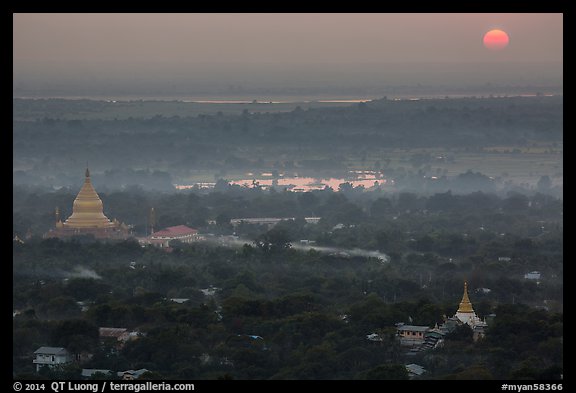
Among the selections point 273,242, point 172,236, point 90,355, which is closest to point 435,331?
point 90,355

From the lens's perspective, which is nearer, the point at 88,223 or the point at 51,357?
the point at 51,357

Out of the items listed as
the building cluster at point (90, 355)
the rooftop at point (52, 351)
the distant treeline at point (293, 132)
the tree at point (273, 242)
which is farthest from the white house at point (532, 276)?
the distant treeline at point (293, 132)

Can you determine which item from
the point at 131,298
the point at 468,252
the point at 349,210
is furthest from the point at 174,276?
the point at 349,210

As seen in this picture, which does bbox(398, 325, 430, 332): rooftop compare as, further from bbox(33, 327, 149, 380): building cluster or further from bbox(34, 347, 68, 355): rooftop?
bbox(34, 347, 68, 355): rooftop

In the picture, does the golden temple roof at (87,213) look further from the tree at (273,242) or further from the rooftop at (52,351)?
the rooftop at (52,351)

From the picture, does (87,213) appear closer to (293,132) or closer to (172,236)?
(172,236)

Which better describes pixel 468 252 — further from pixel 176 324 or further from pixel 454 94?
pixel 454 94
